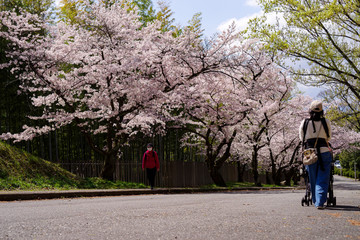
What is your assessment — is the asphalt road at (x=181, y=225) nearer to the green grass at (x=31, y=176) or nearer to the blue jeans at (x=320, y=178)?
the blue jeans at (x=320, y=178)

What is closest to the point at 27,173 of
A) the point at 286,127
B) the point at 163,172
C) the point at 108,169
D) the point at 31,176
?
the point at 31,176

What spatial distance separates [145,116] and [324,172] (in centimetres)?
1137

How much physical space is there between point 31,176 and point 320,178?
1015 centimetres

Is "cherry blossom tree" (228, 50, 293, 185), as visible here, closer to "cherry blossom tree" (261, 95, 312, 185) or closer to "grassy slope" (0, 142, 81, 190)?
"cherry blossom tree" (261, 95, 312, 185)

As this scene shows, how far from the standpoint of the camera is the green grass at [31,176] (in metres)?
13.4

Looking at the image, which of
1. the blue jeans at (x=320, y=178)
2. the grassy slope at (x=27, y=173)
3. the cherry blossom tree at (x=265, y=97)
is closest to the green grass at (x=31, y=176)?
the grassy slope at (x=27, y=173)

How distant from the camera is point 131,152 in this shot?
24281 millimetres

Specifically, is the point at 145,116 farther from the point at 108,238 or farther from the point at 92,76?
the point at 108,238

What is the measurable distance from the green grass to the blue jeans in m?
8.82

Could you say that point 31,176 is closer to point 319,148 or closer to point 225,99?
point 319,148

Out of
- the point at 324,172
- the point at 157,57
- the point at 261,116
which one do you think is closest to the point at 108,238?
the point at 324,172

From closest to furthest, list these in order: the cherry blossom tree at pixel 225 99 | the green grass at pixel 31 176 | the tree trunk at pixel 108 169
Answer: the green grass at pixel 31 176 → the tree trunk at pixel 108 169 → the cherry blossom tree at pixel 225 99

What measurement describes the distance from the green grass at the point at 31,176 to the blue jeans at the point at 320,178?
28.9 feet

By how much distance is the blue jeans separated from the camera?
757 centimetres
